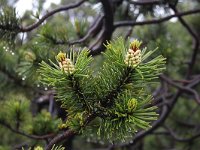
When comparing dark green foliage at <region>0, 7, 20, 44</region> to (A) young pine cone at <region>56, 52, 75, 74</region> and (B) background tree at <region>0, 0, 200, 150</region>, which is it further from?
(A) young pine cone at <region>56, 52, 75, 74</region>

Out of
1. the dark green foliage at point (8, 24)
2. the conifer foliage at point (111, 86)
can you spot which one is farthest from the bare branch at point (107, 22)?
the conifer foliage at point (111, 86)

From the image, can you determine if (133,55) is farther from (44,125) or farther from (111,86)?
(44,125)

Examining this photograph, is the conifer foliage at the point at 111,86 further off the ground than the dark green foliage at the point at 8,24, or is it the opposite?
the dark green foliage at the point at 8,24

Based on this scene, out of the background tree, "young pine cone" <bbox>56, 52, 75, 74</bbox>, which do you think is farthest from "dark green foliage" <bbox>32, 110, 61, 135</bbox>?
"young pine cone" <bbox>56, 52, 75, 74</bbox>

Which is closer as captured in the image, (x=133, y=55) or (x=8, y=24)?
(x=133, y=55)

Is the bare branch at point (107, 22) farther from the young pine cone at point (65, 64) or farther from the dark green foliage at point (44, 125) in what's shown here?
the young pine cone at point (65, 64)

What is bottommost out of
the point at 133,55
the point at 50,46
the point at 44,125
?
the point at 44,125

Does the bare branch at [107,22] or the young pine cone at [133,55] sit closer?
the young pine cone at [133,55]

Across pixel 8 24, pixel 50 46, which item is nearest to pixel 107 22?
pixel 50 46

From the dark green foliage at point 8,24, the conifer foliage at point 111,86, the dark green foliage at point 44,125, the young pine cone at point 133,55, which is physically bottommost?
the dark green foliage at point 44,125
